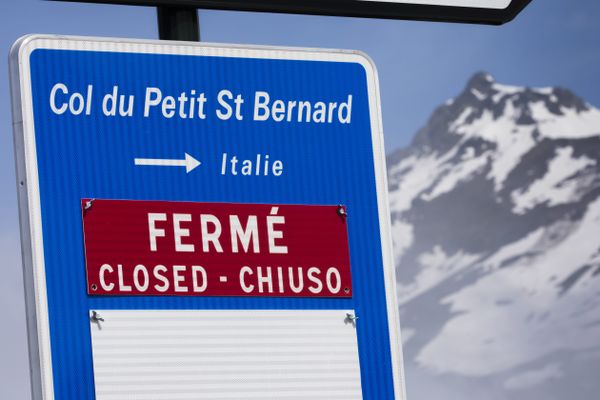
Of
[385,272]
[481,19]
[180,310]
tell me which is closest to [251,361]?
[180,310]

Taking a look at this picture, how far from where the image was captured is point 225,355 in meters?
5.36

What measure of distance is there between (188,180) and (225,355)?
0.67 meters

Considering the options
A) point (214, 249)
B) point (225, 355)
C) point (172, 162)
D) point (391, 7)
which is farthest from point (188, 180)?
point (391, 7)

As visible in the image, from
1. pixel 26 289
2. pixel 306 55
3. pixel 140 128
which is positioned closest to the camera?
pixel 26 289

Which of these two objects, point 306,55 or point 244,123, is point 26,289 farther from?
point 306,55

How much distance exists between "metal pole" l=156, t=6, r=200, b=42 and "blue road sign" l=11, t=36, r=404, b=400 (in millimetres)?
150

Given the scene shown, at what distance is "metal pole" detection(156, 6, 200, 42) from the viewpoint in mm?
5789

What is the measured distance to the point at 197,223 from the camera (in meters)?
5.45

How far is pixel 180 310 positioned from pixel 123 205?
0.44 m

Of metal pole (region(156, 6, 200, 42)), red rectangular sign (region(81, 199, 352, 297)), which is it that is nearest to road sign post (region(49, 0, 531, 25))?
A: metal pole (region(156, 6, 200, 42))

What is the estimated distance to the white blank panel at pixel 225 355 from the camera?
5211 millimetres

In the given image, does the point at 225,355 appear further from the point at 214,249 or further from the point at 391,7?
the point at 391,7

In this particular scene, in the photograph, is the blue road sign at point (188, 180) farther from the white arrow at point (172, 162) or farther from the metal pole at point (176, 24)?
the metal pole at point (176, 24)

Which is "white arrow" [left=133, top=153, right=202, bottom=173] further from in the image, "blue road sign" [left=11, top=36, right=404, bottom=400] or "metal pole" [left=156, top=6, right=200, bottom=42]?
"metal pole" [left=156, top=6, right=200, bottom=42]
